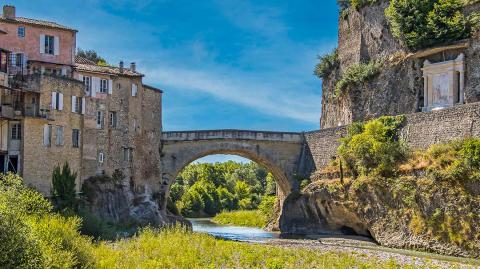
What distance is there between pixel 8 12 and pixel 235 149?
23539mm

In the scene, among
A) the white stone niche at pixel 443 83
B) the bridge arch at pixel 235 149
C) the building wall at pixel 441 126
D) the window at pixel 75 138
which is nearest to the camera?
the building wall at pixel 441 126

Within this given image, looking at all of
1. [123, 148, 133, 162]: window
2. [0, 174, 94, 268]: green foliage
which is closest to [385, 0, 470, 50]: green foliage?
[123, 148, 133, 162]: window

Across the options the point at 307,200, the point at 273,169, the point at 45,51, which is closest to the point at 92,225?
the point at 45,51

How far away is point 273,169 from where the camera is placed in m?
67.9

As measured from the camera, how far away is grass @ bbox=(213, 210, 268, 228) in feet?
269

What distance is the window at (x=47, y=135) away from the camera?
166 ft

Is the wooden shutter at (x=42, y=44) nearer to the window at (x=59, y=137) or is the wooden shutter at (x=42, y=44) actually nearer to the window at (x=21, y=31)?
the window at (x=21, y=31)

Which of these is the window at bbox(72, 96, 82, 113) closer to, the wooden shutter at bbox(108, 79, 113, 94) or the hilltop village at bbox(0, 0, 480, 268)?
the hilltop village at bbox(0, 0, 480, 268)

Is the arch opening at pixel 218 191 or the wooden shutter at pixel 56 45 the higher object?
the wooden shutter at pixel 56 45

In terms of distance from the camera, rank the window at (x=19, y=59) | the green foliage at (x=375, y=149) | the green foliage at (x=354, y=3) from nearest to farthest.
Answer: the green foliage at (x=375, y=149)
the window at (x=19, y=59)
the green foliage at (x=354, y=3)

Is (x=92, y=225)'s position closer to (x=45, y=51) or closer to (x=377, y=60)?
(x=45, y=51)

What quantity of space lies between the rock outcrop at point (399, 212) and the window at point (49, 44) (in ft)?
78.3

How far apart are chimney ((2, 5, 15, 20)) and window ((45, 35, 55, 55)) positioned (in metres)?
3.02

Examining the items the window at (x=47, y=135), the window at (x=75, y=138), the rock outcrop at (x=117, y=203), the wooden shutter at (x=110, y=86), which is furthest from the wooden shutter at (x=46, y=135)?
the wooden shutter at (x=110, y=86)
